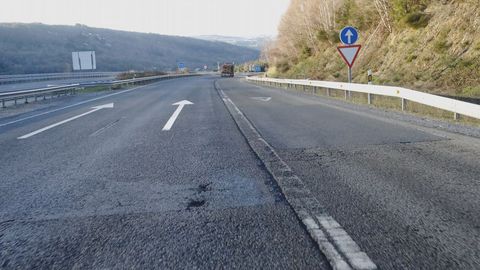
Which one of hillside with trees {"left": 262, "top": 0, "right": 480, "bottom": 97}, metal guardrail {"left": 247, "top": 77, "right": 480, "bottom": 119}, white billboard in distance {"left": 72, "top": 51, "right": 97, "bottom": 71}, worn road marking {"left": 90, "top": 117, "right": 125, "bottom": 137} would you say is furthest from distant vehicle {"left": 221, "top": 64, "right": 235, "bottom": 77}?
worn road marking {"left": 90, "top": 117, "right": 125, "bottom": 137}

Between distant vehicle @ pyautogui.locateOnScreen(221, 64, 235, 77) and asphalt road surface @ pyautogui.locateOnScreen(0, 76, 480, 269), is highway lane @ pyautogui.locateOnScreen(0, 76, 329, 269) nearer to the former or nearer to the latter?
asphalt road surface @ pyautogui.locateOnScreen(0, 76, 480, 269)

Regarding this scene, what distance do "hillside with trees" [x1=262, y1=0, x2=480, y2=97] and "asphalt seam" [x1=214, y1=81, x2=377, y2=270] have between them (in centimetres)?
1126

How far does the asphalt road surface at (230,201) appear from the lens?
2777mm

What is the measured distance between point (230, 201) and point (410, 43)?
21.0 meters

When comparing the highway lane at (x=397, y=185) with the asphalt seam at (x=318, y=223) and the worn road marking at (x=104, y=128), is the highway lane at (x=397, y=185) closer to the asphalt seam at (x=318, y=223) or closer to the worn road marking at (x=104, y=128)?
the asphalt seam at (x=318, y=223)

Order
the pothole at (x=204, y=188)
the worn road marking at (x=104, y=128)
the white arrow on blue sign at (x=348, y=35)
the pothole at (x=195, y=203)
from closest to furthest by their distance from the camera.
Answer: the pothole at (x=195, y=203), the pothole at (x=204, y=188), the worn road marking at (x=104, y=128), the white arrow on blue sign at (x=348, y=35)

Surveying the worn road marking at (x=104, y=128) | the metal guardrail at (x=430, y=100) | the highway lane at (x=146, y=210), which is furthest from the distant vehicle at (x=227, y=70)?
the highway lane at (x=146, y=210)

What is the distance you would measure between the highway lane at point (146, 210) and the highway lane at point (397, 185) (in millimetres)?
523

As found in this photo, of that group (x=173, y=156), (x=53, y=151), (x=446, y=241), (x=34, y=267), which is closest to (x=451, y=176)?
(x=446, y=241)

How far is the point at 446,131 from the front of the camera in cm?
767

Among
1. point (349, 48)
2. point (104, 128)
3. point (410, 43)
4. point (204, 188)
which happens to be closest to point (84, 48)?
point (410, 43)

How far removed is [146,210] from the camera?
3742 mm

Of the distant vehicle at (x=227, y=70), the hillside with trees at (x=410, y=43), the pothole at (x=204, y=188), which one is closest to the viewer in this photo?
the pothole at (x=204, y=188)

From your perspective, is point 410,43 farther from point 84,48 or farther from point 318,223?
point 84,48
